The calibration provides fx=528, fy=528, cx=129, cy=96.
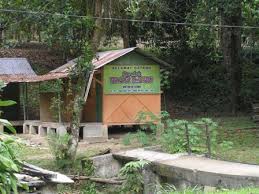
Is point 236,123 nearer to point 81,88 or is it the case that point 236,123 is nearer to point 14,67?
point 81,88

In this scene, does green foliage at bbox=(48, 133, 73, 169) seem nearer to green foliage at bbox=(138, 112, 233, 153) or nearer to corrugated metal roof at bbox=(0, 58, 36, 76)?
green foliage at bbox=(138, 112, 233, 153)

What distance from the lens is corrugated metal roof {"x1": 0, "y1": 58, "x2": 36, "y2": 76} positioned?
1948cm

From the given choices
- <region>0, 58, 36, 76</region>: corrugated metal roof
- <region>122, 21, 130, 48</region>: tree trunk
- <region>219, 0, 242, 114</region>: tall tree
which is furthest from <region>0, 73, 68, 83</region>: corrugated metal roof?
<region>219, 0, 242, 114</region>: tall tree

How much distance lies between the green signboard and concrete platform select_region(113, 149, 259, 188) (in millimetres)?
5346

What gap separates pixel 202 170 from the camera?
9109 millimetres

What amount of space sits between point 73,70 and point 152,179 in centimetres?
375

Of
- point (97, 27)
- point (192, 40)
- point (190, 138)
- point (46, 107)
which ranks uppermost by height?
point (192, 40)

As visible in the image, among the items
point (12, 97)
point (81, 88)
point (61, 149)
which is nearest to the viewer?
point (61, 149)

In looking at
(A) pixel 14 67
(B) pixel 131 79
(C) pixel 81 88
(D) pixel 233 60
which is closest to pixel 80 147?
(C) pixel 81 88

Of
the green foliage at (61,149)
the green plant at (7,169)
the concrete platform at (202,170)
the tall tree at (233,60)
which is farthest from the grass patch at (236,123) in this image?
the green plant at (7,169)

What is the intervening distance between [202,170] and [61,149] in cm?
404

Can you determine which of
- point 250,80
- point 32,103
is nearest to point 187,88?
point 250,80

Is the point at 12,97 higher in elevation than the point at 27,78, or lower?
lower

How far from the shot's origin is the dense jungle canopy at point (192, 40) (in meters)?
17.3
